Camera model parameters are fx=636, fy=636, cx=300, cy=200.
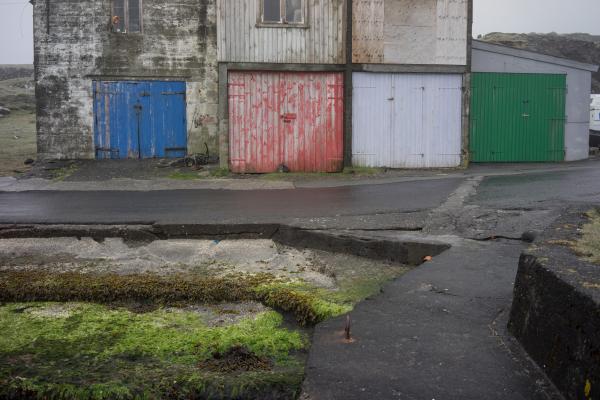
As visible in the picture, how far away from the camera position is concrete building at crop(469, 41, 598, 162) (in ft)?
53.1

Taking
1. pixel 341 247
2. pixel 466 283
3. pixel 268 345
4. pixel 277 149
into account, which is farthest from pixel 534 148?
pixel 268 345

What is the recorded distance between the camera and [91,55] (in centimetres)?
1625

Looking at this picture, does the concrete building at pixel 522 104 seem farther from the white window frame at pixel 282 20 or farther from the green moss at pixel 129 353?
the green moss at pixel 129 353

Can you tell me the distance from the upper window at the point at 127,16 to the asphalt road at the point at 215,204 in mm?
6542

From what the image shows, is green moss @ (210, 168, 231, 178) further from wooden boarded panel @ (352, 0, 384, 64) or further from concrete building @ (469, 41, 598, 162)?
concrete building @ (469, 41, 598, 162)

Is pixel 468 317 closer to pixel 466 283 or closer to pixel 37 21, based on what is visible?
pixel 466 283

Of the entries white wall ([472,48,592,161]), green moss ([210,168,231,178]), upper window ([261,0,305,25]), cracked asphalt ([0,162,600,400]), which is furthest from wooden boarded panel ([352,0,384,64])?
green moss ([210,168,231,178])

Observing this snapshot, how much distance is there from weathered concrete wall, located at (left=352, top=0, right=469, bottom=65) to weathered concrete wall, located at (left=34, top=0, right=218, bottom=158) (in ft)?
13.6

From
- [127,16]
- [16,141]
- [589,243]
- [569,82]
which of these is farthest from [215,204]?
[16,141]

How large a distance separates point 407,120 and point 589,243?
11.6 metres

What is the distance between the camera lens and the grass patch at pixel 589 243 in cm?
354

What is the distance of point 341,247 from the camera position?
659 cm

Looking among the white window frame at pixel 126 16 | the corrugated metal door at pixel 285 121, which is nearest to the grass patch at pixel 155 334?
the corrugated metal door at pixel 285 121

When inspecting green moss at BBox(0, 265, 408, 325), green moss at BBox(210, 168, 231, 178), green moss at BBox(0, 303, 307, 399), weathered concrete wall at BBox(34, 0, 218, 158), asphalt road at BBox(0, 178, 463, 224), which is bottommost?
green moss at BBox(0, 303, 307, 399)
